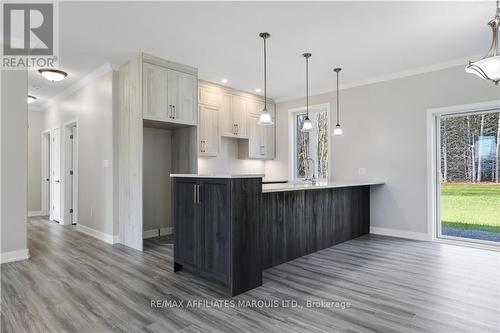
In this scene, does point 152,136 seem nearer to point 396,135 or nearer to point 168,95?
point 168,95

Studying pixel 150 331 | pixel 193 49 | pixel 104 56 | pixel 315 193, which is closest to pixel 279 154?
pixel 315 193

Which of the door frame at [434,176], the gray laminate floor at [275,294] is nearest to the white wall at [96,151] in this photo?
the gray laminate floor at [275,294]

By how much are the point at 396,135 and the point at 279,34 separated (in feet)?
9.66

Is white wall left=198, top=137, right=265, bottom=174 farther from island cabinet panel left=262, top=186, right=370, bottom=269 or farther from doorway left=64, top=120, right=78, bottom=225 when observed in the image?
doorway left=64, top=120, right=78, bottom=225

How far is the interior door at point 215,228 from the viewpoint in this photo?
8.84 ft

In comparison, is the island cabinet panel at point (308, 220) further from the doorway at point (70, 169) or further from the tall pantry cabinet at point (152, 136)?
the doorway at point (70, 169)

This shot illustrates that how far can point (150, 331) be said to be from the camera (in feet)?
6.90

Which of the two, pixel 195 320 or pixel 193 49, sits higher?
pixel 193 49

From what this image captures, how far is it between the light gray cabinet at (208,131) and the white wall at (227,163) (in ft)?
1.19

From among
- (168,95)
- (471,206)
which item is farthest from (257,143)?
(471,206)

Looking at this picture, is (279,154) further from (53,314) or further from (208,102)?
(53,314)

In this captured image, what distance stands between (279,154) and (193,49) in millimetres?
3504

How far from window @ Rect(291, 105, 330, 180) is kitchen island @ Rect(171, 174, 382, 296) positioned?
7.03 ft

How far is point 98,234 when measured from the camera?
504 cm
